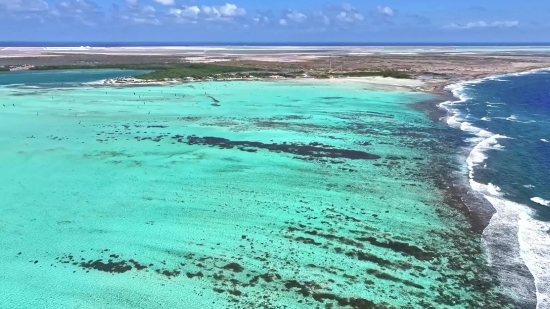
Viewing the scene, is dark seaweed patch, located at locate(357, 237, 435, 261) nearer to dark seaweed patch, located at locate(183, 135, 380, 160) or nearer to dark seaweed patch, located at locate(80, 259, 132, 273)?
dark seaweed patch, located at locate(80, 259, 132, 273)

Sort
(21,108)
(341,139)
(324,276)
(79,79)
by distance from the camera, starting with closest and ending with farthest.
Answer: (324,276)
(341,139)
(21,108)
(79,79)

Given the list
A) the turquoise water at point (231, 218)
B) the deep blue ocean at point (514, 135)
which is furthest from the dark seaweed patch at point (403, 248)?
the deep blue ocean at point (514, 135)

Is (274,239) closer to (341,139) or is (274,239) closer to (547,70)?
(341,139)

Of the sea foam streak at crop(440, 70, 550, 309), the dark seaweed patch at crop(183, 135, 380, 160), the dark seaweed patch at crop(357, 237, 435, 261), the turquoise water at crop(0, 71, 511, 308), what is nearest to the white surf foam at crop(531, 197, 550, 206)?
the sea foam streak at crop(440, 70, 550, 309)

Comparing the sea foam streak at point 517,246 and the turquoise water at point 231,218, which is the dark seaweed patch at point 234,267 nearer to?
the turquoise water at point 231,218

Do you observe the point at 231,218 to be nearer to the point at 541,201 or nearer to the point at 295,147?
the point at 295,147

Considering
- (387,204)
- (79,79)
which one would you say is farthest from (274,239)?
(79,79)

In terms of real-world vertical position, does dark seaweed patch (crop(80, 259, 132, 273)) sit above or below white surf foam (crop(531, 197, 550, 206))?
below

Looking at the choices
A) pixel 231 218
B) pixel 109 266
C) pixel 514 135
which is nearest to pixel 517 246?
pixel 231 218
